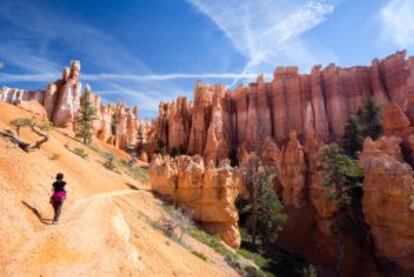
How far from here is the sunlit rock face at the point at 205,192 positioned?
32094 mm

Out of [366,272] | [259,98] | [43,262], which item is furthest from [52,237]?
[259,98]

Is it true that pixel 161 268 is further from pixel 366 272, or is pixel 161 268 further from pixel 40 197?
pixel 366 272

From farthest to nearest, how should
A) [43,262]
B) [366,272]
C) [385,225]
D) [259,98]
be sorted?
[259,98]
[366,272]
[385,225]
[43,262]

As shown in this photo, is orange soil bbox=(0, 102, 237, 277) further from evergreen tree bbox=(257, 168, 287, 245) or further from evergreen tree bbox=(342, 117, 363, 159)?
evergreen tree bbox=(342, 117, 363, 159)

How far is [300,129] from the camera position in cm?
6888

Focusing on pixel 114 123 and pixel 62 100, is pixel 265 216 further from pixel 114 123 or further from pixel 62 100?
pixel 114 123

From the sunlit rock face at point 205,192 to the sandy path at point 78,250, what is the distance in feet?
56.2

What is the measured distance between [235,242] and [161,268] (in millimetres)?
18525

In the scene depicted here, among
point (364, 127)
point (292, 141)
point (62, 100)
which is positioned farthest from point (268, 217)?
point (62, 100)

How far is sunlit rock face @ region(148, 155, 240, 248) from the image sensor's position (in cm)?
3209

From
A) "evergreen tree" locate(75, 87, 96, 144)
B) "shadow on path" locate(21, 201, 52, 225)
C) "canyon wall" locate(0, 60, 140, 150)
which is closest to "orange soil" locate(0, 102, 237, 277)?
"shadow on path" locate(21, 201, 52, 225)

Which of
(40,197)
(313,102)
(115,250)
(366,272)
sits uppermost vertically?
(313,102)

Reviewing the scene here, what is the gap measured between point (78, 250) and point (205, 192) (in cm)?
2134

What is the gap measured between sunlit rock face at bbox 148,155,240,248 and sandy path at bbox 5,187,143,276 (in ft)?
56.2
